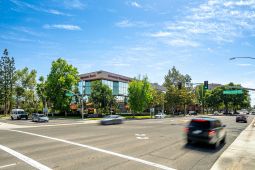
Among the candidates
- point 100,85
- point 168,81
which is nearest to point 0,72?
point 100,85

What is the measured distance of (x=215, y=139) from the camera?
13367mm

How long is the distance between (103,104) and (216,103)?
7011 centimetres

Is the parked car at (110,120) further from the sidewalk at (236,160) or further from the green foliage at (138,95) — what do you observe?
the green foliage at (138,95)

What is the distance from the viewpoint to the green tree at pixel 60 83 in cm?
5991

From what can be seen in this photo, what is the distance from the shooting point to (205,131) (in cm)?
1314

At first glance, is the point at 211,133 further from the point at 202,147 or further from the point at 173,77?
the point at 173,77

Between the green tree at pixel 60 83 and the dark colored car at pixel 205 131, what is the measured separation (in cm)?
4998

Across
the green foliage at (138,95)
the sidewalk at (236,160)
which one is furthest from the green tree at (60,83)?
the sidewalk at (236,160)

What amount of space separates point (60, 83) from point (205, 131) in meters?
51.8

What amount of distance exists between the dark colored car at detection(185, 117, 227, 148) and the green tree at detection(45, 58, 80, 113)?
164 ft

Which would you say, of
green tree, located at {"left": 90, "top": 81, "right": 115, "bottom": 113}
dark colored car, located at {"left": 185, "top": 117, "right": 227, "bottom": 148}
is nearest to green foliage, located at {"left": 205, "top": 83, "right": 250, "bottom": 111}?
green tree, located at {"left": 90, "top": 81, "right": 115, "bottom": 113}

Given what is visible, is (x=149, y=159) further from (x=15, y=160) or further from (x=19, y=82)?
(x=19, y=82)

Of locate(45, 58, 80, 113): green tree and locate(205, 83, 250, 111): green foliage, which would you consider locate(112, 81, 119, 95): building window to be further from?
locate(205, 83, 250, 111): green foliage

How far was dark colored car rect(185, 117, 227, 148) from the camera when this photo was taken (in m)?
13.0
